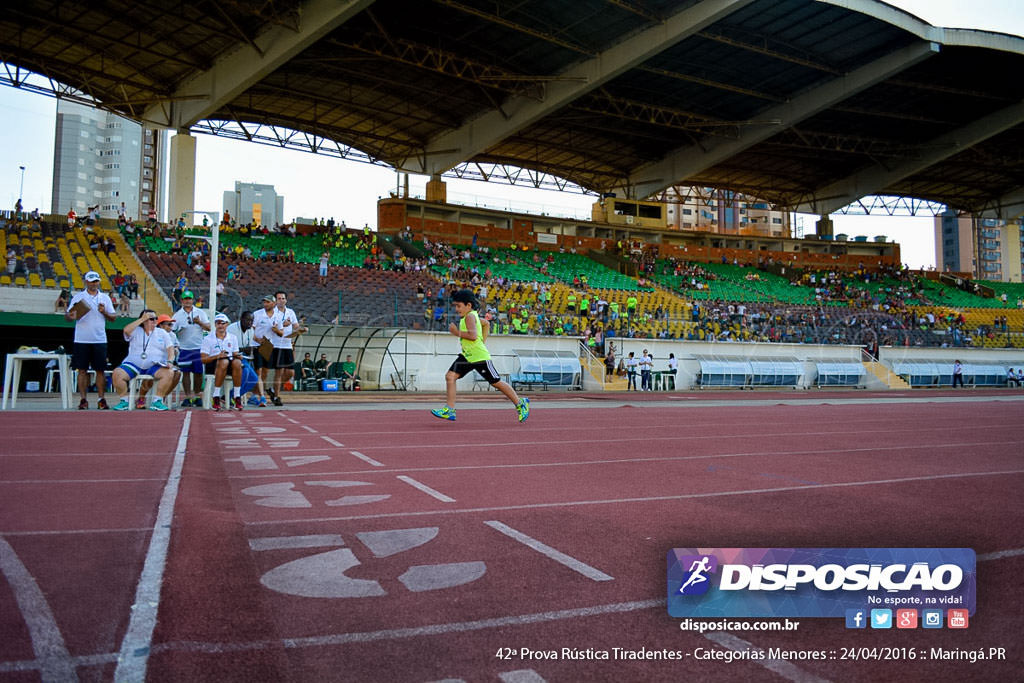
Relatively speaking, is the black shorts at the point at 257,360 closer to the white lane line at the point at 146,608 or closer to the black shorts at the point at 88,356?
the black shorts at the point at 88,356

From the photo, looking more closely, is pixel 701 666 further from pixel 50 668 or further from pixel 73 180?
pixel 73 180

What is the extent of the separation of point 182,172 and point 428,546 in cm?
3854

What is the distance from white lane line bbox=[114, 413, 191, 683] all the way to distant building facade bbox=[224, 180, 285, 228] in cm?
8587

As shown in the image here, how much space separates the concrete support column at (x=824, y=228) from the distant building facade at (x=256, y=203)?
186ft

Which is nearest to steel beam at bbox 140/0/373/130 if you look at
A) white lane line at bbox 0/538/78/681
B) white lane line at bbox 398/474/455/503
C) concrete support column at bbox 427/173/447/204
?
concrete support column at bbox 427/173/447/204

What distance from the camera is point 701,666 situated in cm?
206

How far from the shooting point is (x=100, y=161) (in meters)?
113

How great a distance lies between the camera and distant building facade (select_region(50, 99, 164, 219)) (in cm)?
10919

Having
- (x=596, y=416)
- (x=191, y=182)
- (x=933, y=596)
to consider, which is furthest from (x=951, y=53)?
(x=933, y=596)

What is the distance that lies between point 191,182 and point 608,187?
30.4 metres

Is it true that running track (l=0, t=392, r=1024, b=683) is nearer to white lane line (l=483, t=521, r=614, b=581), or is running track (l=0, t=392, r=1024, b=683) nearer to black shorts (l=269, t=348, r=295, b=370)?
white lane line (l=483, t=521, r=614, b=581)

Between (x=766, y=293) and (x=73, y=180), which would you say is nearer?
(x=766, y=293)

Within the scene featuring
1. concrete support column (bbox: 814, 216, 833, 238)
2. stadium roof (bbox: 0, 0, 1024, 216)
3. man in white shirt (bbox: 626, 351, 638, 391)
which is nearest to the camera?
man in white shirt (bbox: 626, 351, 638, 391)

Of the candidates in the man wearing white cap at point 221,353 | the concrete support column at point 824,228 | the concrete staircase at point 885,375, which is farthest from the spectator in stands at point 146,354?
the concrete support column at point 824,228
